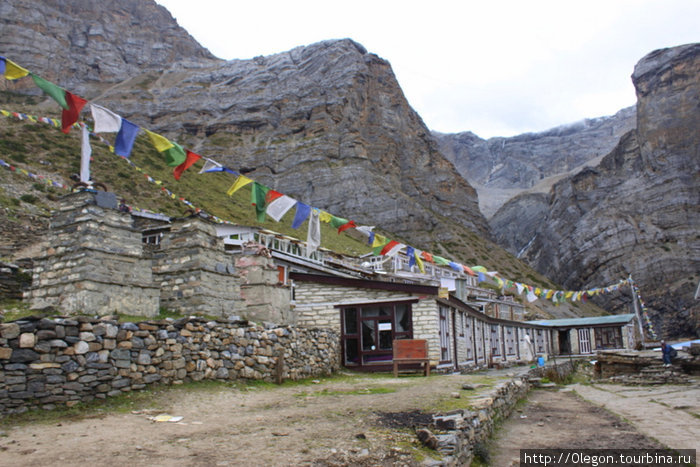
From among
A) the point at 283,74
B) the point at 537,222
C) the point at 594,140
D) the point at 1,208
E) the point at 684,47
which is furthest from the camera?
the point at 594,140

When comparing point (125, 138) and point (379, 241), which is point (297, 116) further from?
point (125, 138)

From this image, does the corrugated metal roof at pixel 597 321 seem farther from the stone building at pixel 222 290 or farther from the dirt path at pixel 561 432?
the dirt path at pixel 561 432

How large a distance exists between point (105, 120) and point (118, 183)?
134 feet

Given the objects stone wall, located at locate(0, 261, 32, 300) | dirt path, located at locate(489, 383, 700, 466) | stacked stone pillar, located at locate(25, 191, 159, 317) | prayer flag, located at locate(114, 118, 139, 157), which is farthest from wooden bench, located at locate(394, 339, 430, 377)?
stone wall, located at locate(0, 261, 32, 300)

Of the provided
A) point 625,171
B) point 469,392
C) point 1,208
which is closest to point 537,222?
point 625,171

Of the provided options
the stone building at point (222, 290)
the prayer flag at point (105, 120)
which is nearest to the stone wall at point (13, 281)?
the stone building at point (222, 290)

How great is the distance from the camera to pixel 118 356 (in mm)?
8234

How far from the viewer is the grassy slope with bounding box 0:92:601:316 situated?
37375mm

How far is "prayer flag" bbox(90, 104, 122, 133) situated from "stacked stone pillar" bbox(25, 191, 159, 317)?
9.30ft

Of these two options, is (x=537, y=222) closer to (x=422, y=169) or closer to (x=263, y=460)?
(x=422, y=169)

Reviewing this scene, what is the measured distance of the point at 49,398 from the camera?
7160 millimetres

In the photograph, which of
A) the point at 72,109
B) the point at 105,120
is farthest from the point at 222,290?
the point at 72,109

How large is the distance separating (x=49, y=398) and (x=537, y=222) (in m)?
123

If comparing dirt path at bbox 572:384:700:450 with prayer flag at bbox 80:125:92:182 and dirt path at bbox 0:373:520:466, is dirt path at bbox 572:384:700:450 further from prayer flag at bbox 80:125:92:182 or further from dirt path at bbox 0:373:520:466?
prayer flag at bbox 80:125:92:182
